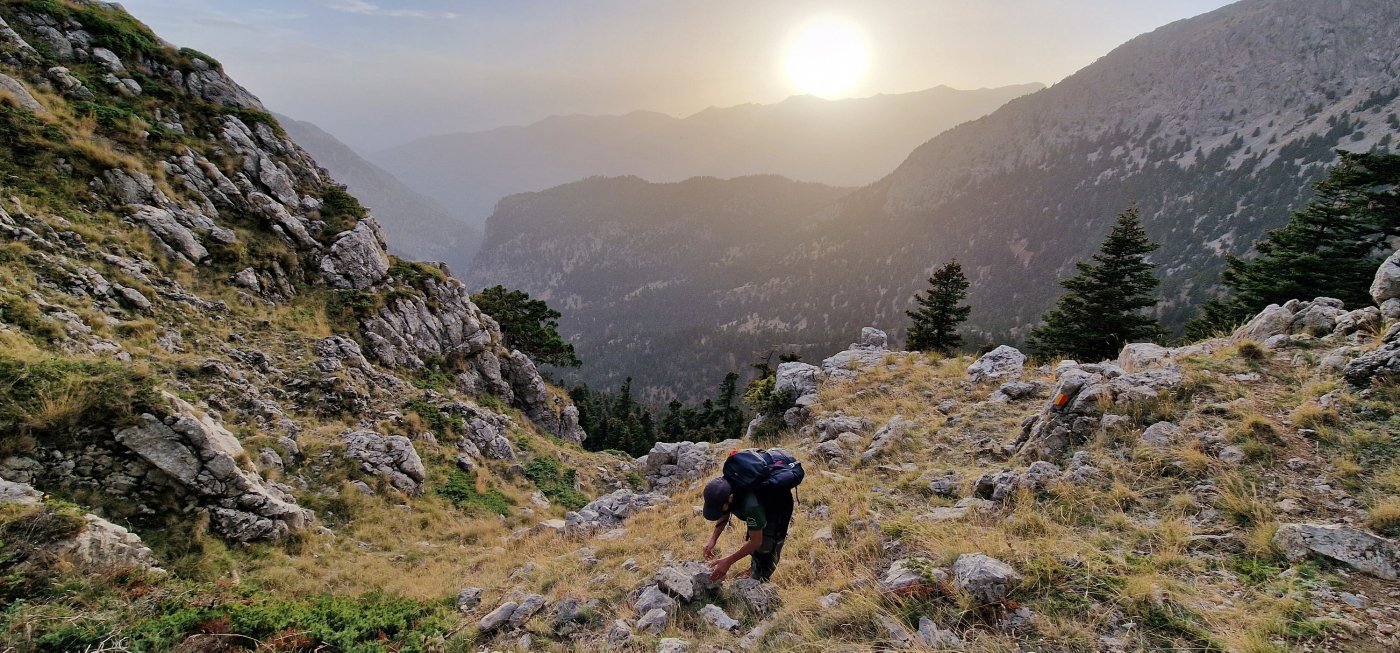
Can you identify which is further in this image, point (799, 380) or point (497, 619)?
point (799, 380)

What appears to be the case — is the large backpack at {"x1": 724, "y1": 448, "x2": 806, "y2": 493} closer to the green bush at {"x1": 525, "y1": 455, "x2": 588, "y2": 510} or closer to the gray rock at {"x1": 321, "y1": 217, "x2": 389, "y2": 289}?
the green bush at {"x1": 525, "y1": 455, "x2": 588, "y2": 510}

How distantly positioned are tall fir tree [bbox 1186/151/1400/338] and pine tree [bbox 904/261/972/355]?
13080mm

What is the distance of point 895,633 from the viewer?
196 inches

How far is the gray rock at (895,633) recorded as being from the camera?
15.8 ft

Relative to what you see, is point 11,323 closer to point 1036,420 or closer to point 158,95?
point 158,95

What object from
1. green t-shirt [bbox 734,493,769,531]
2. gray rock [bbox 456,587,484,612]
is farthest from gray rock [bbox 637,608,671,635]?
gray rock [bbox 456,587,484,612]

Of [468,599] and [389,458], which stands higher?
[468,599]

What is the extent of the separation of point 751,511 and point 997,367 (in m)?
13.4

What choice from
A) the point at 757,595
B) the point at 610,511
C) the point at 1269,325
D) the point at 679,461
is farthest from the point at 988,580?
the point at 679,461

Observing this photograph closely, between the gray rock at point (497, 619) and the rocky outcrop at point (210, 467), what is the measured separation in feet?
19.2

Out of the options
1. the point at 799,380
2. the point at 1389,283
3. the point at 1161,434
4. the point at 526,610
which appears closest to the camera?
the point at 526,610

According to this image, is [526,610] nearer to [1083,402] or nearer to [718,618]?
[718,618]

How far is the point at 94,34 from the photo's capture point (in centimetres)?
2098

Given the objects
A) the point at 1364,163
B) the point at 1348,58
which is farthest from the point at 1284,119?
the point at 1364,163
